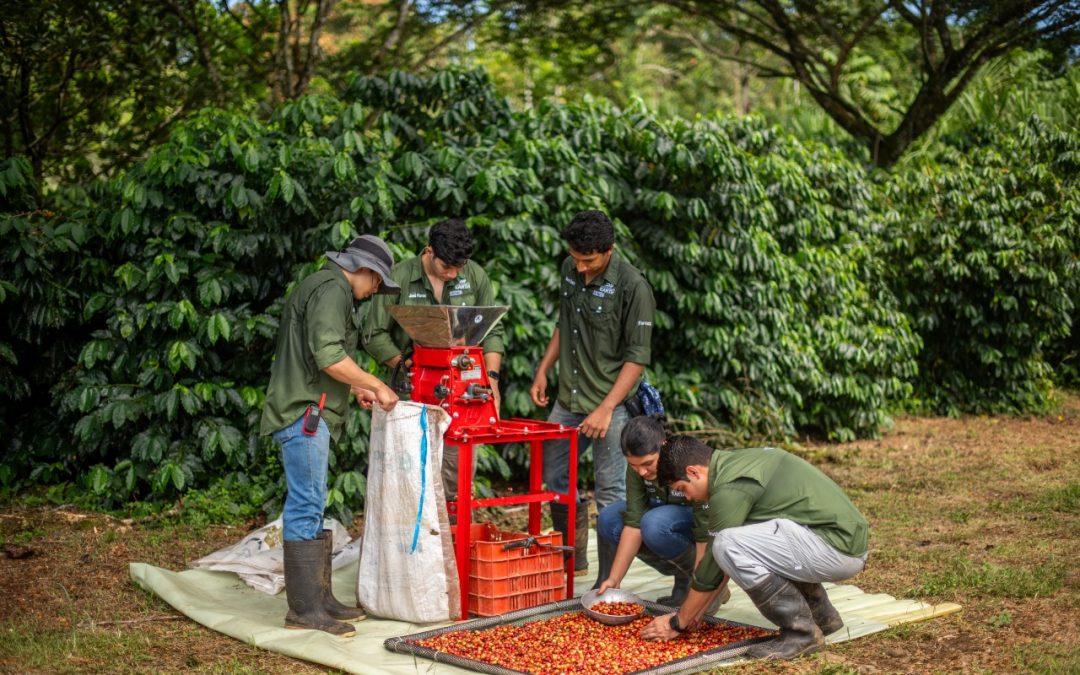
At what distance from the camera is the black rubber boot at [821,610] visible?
176 inches

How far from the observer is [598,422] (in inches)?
205

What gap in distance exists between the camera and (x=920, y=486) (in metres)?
7.89

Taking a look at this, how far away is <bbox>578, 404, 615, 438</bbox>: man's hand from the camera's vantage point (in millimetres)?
5215

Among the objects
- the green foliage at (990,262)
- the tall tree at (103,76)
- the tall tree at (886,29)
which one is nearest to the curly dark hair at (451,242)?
the tall tree at (103,76)

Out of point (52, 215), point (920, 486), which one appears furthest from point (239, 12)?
point (920, 486)

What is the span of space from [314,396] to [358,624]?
3.33 feet

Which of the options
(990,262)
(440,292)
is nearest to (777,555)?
(440,292)

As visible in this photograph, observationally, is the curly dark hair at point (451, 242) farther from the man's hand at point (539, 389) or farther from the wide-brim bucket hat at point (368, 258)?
the man's hand at point (539, 389)

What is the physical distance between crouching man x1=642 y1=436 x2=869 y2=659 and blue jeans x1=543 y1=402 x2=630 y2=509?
1137 mm

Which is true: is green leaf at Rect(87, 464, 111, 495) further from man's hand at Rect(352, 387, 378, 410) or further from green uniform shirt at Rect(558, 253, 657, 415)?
green uniform shirt at Rect(558, 253, 657, 415)

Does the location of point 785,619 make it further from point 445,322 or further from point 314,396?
point 314,396

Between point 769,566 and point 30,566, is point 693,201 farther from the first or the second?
point 30,566

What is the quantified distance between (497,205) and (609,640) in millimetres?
3369

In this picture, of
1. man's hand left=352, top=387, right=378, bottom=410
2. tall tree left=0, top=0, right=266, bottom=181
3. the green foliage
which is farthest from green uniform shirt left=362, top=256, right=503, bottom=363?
the green foliage
